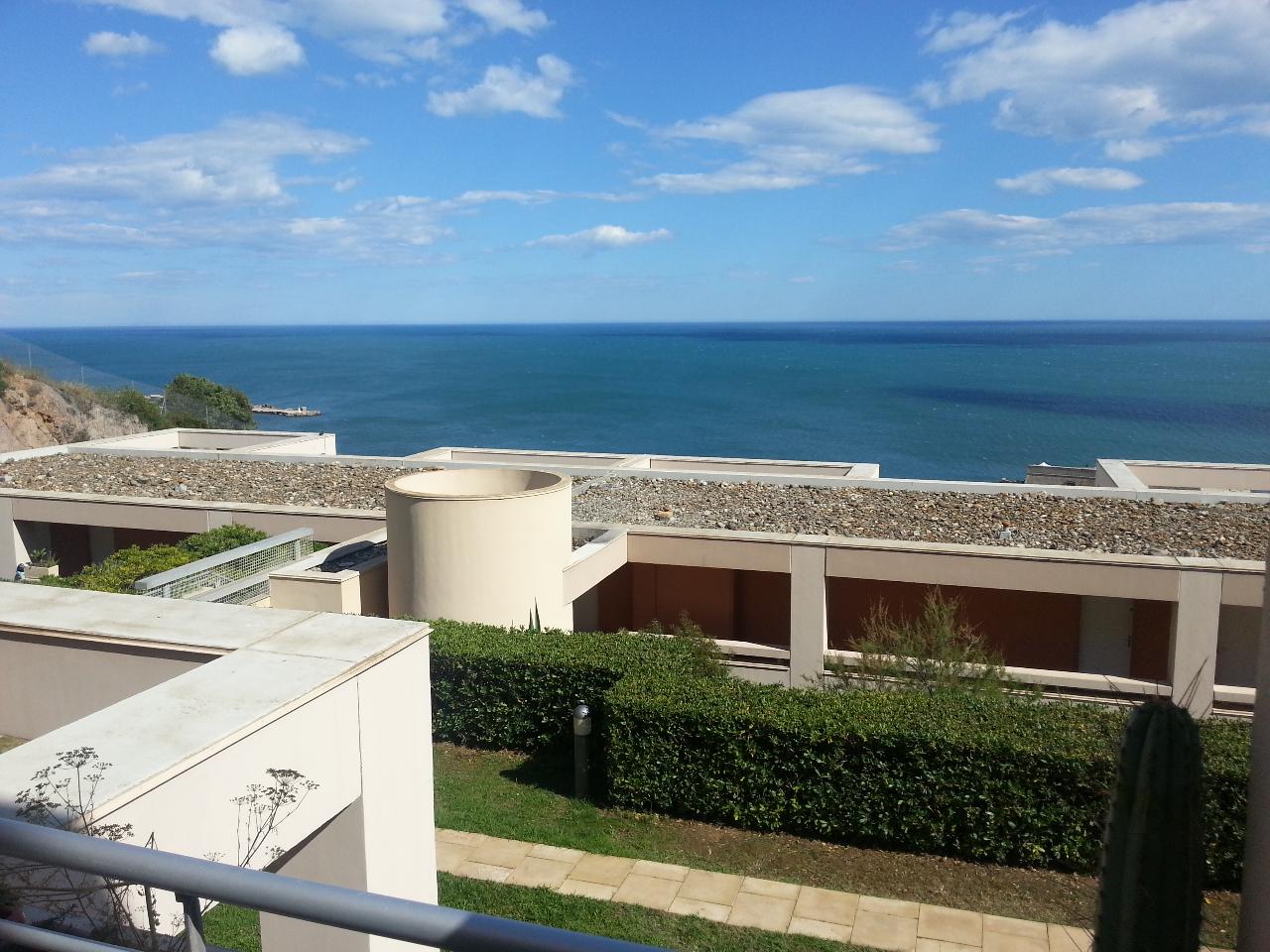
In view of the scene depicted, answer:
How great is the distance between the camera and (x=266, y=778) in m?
4.77

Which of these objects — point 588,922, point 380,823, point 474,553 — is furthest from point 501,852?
point 474,553

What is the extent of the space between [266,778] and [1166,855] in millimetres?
3722

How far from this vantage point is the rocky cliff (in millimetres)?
33781

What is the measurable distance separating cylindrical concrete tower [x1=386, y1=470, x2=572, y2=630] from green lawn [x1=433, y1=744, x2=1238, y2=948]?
2838mm

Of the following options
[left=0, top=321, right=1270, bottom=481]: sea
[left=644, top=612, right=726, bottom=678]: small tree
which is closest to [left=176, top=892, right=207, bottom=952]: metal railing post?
[left=644, top=612, right=726, bottom=678]: small tree

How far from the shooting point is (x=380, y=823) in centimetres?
566

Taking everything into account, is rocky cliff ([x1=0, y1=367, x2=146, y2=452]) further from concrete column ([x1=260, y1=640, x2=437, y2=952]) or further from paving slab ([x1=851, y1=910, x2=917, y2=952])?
paving slab ([x1=851, y1=910, x2=917, y2=952])

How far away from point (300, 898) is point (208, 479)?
2155 centimetres

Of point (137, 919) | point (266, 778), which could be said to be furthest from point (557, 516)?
point (137, 919)

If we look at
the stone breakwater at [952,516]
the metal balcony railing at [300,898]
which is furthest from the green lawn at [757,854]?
the stone breakwater at [952,516]

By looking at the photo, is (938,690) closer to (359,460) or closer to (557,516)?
(557,516)

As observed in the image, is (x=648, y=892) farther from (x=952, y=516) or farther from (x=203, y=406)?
(x=203, y=406)

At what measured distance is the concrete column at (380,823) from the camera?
217 inches

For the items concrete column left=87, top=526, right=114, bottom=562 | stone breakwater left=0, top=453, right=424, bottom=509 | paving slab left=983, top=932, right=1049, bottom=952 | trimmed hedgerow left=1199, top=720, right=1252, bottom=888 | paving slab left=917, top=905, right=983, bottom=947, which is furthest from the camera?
concrete column left=87, top=526, right=114, bottom=562
